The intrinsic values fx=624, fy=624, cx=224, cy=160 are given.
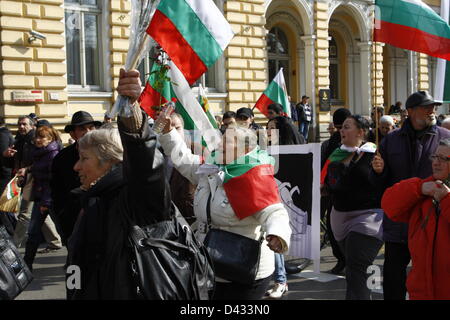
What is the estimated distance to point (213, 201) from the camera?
3.87 m

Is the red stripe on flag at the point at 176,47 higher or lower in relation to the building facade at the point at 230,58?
lower

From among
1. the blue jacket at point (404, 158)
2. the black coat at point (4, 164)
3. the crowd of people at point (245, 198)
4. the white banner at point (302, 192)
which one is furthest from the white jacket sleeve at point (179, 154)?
the black coat at point (4, 164)

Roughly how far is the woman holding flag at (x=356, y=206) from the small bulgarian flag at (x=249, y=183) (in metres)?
1.37

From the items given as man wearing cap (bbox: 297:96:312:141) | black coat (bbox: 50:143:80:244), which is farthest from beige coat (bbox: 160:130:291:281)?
man wearing cap (bbox: 297:96:312:141)

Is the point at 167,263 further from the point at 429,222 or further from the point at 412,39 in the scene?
the point at 412,39

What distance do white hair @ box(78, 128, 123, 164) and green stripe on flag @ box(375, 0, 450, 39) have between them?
10.9 ft

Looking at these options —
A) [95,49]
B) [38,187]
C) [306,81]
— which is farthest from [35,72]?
[306,81]

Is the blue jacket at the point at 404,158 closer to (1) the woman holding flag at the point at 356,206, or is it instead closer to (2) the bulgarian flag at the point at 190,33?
(1) the woman holding flag at the point at 356,206

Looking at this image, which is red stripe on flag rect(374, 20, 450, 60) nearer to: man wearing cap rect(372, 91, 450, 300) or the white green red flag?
the white green red flag

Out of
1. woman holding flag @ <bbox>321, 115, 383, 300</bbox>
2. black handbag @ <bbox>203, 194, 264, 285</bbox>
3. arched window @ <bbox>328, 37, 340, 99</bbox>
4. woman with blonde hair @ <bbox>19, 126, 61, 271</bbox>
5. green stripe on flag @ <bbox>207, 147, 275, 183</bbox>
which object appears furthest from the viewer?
arched window @ <bbox>328, 37, 340, 99</bbox>

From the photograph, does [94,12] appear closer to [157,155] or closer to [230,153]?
[230,153]

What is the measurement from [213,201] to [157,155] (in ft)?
4.38

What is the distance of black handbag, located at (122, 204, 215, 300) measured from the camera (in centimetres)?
258

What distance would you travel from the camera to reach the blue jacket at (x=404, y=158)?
4.59 m
